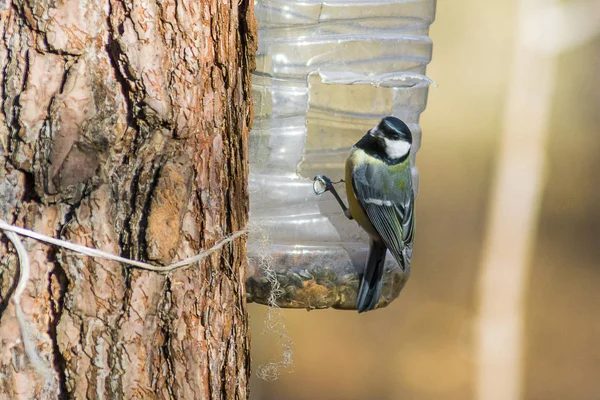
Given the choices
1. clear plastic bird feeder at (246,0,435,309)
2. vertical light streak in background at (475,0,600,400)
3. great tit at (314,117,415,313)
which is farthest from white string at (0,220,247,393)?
vertical light streak in background at (475,0,600,400)

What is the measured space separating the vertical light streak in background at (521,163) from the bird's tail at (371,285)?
3.97ft

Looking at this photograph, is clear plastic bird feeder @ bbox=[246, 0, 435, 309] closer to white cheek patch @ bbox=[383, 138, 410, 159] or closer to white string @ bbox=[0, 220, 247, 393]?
white cheek patch @ bbox=[383, 138, 410, 159]

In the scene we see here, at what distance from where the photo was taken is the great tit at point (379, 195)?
1.69m

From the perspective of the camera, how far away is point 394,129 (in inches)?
66.3

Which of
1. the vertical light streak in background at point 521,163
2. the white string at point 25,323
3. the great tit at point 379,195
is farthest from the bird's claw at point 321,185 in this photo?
the vertical light streak in background at point 521,163

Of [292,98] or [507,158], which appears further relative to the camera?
[507,158]

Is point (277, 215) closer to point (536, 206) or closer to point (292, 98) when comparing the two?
point (292, 98)

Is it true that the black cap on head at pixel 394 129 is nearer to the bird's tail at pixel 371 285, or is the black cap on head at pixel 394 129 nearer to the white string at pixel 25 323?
the bird's tail at pixel 371 285

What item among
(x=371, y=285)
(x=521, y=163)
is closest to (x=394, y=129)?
(x=371, y=285)

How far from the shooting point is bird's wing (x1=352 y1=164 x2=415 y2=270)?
1785mm

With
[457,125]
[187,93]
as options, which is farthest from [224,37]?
[457,125]

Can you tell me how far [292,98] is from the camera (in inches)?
70.2

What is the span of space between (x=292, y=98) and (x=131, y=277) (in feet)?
2.87

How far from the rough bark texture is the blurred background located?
5.80 ft
